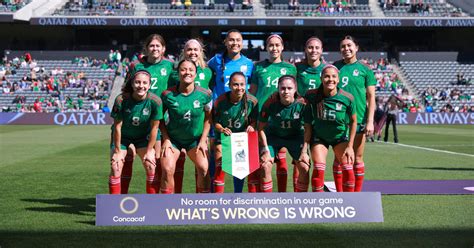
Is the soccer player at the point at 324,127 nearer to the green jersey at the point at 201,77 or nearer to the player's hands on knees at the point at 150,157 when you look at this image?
the green jersey at the point at 201,77

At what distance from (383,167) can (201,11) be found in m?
35.4

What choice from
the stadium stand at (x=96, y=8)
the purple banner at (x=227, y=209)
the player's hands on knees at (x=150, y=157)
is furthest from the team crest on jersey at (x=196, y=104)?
the stadium stand at (x=96, y=8)

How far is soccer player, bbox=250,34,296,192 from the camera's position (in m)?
7.91

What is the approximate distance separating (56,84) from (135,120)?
36751 mm

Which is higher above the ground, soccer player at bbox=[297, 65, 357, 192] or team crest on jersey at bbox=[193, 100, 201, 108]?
team crest on jersey at bbox=[193, 100, 201, 108]

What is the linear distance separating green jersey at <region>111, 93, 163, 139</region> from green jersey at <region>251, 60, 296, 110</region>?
52.0 inches

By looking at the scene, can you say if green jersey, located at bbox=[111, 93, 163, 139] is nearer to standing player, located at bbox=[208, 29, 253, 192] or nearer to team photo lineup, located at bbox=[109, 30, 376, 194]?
team photo lineup, located at bbox=[109, 30, 376, 194]

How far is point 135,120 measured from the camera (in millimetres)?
7488

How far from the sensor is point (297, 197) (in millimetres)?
6754

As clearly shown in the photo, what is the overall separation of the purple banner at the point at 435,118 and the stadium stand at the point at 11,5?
27.4 metres

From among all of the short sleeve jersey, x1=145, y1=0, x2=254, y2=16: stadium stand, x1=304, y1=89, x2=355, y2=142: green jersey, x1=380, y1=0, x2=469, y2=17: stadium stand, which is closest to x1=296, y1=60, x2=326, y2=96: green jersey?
x1=304, y1=89, x2=355, y2=142: green jersey

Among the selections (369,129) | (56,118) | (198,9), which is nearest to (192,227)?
(369,129)
